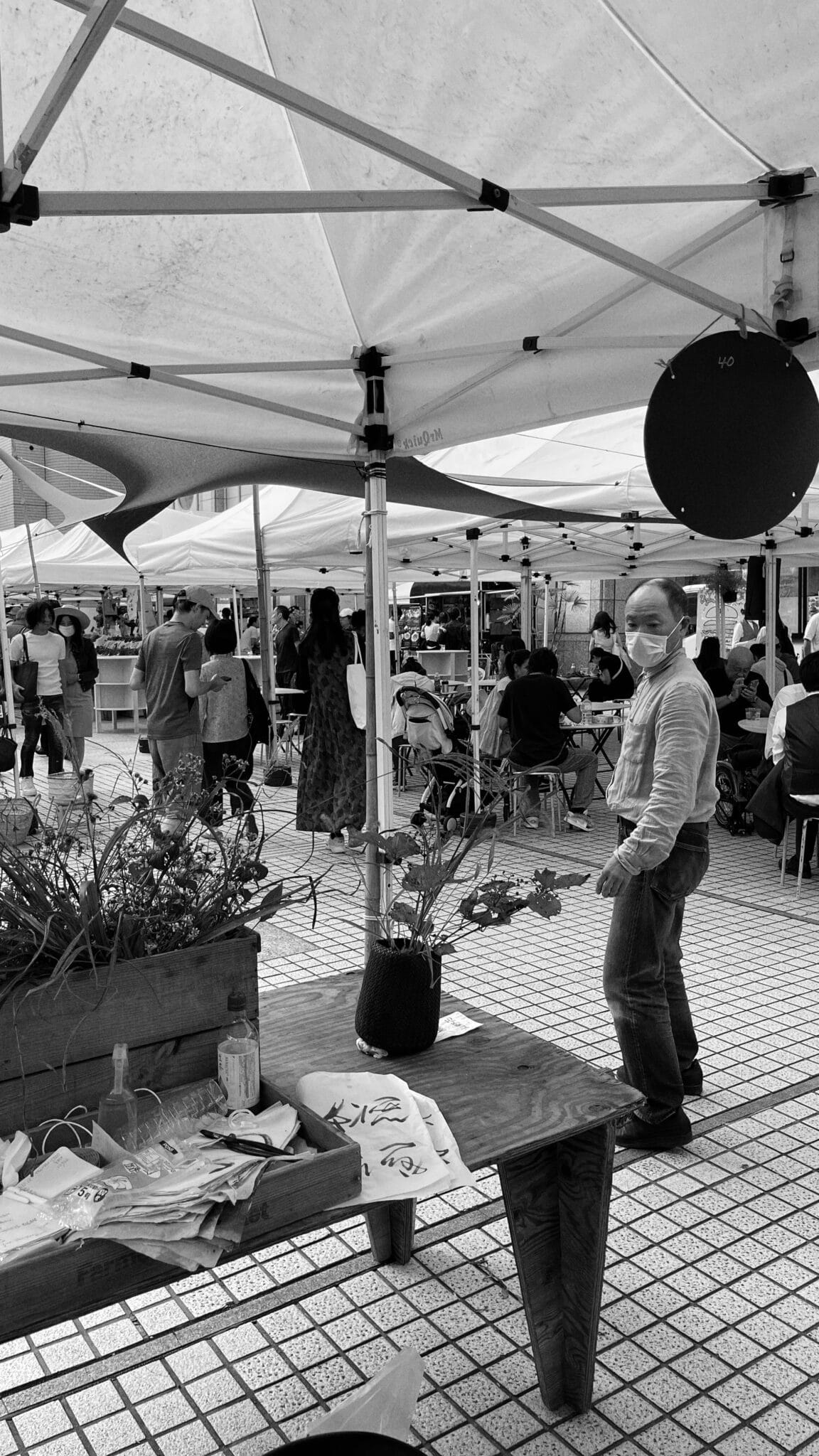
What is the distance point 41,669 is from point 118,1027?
871cm

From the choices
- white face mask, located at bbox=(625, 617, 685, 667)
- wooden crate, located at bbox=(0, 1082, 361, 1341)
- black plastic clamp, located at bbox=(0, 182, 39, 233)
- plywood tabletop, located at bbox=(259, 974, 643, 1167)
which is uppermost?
black plastic clamp, located at bbox=(0, 182, 39, 233)

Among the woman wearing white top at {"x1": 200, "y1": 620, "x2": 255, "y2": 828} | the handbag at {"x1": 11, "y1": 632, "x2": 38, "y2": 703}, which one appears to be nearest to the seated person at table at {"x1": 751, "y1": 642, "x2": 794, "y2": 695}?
the woman wearing white top at {"x1": 200, "y1": 620, "x2": 255, "y2": 828}

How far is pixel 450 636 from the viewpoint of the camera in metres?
20.9

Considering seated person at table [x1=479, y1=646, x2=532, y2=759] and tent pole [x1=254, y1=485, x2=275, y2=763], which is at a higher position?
tent pole [x1=254, y1=485, x2=275, y2=763]

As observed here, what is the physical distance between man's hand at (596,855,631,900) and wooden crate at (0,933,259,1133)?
138 centimetres

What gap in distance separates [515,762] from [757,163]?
562 cm

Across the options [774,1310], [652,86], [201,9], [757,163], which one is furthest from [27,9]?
[774,1310]

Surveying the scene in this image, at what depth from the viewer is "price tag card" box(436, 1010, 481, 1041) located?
2.39 m

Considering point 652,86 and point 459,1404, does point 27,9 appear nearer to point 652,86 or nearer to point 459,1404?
point 652,86

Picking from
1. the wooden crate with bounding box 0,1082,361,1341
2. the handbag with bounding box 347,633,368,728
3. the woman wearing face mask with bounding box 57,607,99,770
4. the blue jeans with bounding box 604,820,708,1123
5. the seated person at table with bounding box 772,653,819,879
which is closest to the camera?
the wooden crate with bounding box 0,1082,361,1341

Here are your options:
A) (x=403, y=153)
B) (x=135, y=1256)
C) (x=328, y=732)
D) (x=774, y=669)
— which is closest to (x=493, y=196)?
(x=403, y=153)

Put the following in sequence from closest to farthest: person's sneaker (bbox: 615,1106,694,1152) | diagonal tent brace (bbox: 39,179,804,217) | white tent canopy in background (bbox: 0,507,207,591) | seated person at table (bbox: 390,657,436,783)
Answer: diagonal tent brace (bbox: 39,179,804,217)
person's sneaker (bbox: 615,1106,694,1152)
seated person at table (bbox: 390,657,436,783)
white tent canopy in background (bbox: 0,507,207,591)

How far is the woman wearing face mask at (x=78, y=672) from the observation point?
33.9 feet

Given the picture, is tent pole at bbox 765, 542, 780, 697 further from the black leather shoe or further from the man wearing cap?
the black leather shoe
